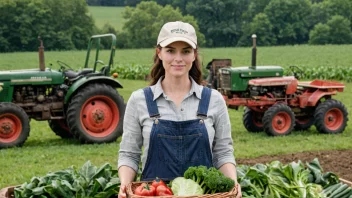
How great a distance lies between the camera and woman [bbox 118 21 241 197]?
3406 millimetres

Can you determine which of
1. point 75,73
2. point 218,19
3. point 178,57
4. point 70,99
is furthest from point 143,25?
point 178,57

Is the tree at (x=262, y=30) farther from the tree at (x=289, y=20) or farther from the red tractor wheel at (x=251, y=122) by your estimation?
the red tractor wheel at (x=251, y=122)

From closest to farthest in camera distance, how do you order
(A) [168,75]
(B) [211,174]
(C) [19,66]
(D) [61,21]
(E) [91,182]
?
1. (B) [211,174]
2. (A) [168,75]
3. (E) [91,182]
4. (C) [19,66]
5. (D) [61,21]

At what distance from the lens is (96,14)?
87062mm

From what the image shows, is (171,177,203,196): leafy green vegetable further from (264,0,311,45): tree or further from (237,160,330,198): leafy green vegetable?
(264,0,311,45): tree

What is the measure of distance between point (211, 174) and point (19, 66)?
1404 inches

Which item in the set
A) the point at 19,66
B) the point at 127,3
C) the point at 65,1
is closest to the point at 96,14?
the point at 127,3

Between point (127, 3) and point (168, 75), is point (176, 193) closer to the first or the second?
point (168, 75)

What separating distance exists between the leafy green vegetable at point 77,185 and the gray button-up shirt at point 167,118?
42.4 inches

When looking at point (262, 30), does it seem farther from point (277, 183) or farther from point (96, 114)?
point (277, 183)

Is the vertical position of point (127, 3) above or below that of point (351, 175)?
above

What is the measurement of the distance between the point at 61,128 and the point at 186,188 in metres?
7.97

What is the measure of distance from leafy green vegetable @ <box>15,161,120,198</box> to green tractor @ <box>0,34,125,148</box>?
508 centimetres

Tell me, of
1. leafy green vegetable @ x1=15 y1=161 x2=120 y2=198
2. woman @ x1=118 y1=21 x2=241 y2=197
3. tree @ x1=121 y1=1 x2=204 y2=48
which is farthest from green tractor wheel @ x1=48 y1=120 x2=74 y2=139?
tree @ x1=121 y1=1 x2=204 y2=48
